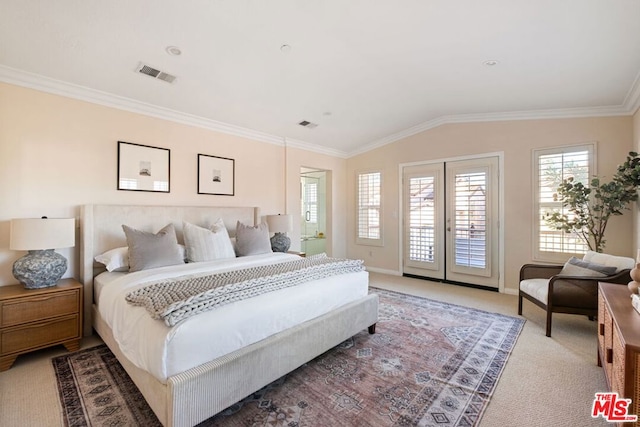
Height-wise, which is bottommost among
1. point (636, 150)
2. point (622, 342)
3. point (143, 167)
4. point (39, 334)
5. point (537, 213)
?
point (39, 334)

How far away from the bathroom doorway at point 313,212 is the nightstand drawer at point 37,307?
471 centimetres

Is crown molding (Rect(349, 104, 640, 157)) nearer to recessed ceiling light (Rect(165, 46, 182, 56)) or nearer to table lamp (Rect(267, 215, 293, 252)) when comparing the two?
table lamp (Rect(267, 215, 293, 252))

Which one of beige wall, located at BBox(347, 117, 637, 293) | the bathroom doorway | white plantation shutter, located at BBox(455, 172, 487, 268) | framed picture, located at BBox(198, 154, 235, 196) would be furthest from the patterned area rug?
the bathroom doorway

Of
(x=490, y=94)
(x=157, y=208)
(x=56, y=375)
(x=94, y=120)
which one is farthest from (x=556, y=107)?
(x=56, y=375)

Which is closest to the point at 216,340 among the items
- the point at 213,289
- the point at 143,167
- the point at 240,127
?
the point at 213,289

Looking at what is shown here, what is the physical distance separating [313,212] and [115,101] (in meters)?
4.84

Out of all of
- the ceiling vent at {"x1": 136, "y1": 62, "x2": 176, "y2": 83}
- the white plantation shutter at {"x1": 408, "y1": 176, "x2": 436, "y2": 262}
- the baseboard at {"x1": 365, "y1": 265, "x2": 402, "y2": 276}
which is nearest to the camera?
the ceiling vent at {"x1": 136, "y1": 62, "x2": 176, "y2": 83}

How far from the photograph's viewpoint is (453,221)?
4.99 meters

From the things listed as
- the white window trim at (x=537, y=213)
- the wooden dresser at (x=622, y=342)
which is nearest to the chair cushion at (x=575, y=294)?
the wooden dresser at (x=622, y=342)

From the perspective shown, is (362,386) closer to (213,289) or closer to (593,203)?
(213,289)

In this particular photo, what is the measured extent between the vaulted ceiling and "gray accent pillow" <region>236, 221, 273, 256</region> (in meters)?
1.65

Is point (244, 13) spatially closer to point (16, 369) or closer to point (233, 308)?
point (233, 308)

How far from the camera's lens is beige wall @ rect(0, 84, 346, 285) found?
270 centimetres

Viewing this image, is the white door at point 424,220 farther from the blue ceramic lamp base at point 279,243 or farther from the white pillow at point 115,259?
the white pillow at point 115,259
